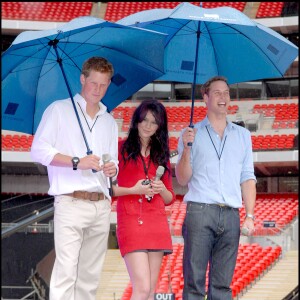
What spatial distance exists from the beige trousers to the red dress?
156 millimetres

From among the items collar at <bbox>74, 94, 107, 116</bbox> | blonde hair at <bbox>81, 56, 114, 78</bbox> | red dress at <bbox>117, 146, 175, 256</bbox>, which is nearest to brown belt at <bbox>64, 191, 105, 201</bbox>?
red dress at <bbox>117, 146, 175, 256</bbox>

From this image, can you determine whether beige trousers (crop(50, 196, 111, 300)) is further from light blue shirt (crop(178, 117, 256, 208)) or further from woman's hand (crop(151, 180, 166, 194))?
light blue shirt (crop(178, 117, 256, 208))

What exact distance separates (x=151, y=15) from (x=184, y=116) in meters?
22.1

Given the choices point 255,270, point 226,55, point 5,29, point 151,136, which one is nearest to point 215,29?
point 226,55

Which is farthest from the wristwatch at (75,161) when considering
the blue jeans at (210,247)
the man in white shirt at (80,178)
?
the blue jeans at (210,247)

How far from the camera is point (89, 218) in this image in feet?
16.8

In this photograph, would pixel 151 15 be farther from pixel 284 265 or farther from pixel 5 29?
pixel 5 29

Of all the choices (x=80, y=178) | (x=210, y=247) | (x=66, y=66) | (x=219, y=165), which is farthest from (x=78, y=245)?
(x=66, y=66)

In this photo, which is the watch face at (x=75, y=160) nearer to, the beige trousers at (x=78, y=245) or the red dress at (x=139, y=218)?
the beige trousers at (x=78, y=245)

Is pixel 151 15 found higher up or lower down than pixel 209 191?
higher up

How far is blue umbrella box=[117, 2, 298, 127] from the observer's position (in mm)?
6305

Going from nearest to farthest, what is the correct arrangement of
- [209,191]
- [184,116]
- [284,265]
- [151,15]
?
[209,191] < [151,15] < [284,265] < [184,116]

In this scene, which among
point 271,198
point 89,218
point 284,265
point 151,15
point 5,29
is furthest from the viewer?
point 5,29

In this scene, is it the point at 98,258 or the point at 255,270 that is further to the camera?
the point at 255,270
